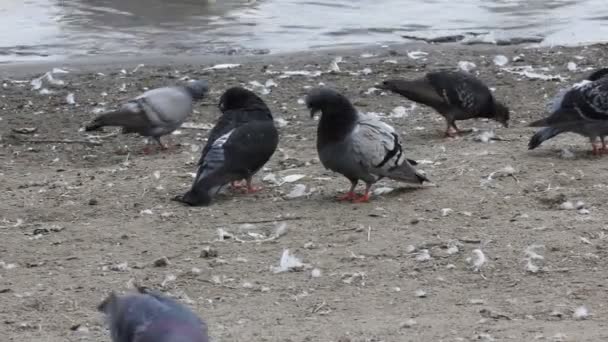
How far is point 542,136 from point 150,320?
15.5 ft

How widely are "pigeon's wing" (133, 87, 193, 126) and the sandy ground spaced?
0.26 meters

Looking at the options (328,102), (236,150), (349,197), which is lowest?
(349,197)

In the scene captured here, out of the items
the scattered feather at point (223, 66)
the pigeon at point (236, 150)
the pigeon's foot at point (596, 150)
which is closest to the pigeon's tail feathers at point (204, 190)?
the pigeon at point (236, 150)

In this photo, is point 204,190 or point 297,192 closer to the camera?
point 204,190

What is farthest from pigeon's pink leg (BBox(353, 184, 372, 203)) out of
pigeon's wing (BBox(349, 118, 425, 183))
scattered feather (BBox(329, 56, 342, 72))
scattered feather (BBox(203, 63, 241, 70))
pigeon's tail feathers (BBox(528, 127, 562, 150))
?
scattered feather (BBox(203, 63, 241, 70))

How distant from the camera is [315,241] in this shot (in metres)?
6.02

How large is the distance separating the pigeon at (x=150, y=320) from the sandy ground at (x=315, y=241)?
3.21 feet

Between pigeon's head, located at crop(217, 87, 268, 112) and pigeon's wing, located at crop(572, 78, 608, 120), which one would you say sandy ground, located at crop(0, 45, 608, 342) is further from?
pigeon's head, located at crop(217, 87, 268, 112)

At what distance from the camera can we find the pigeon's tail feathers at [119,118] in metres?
8.31

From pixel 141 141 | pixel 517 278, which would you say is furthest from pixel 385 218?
pixel 141 141

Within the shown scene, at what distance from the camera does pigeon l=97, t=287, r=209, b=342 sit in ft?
11.4

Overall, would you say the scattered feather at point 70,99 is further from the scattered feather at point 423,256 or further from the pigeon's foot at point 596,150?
the scattered feather at point 423,256

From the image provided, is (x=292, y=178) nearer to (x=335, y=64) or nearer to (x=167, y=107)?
(x=167, y=107)

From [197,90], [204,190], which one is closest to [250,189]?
[204,190]
